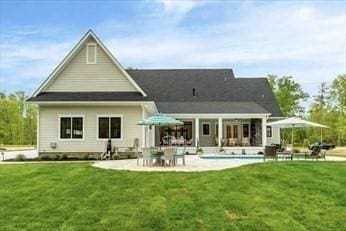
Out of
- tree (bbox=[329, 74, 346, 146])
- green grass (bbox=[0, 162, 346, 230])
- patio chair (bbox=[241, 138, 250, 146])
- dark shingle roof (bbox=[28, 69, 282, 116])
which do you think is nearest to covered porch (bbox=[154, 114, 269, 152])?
patio chair (bbox=[241, 138, 250, 146])

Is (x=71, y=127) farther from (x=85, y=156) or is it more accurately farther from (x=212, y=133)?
(x=212, y=133)

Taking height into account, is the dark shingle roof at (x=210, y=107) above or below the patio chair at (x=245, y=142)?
above

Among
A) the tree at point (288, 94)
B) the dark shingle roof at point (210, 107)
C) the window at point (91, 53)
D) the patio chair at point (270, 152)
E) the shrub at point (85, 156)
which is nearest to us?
the patio chair at point (270, 152)

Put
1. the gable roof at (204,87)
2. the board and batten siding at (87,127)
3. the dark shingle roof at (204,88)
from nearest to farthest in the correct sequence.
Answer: the board and batten siding at (87,127)
the dark shingle roof at (204,88)
the gable roof at (204,87)

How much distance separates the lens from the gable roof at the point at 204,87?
1464 inches

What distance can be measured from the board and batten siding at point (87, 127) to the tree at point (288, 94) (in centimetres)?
3088

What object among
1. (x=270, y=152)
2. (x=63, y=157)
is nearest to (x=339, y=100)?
(x=270, y=152)

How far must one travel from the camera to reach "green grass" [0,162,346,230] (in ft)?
32.1

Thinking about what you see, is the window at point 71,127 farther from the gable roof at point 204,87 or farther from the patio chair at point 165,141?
the gable roof at point 204,87

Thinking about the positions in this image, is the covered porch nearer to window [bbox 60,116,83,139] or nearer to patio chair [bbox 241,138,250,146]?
patio chair [bbox 241,138,250,146]

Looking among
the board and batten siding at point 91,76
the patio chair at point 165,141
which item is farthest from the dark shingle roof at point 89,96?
the patio chair at point 165,141

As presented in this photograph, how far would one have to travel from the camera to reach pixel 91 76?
998 inches

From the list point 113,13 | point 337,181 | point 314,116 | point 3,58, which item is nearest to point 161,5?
point 113,13

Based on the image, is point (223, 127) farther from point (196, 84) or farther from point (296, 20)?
point (296, 20)
